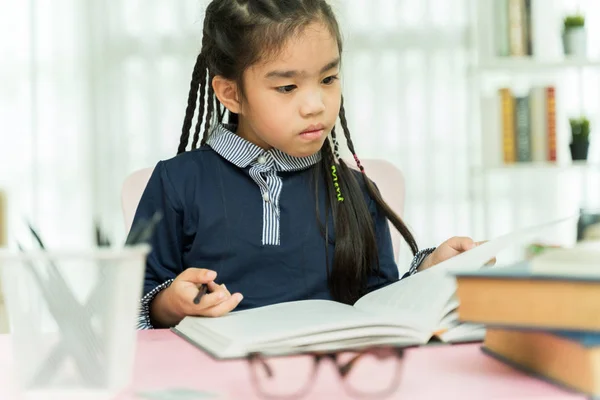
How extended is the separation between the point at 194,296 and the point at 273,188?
0.47m

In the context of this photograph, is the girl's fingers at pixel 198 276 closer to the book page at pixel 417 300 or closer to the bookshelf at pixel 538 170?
the book page at pixel 417 300

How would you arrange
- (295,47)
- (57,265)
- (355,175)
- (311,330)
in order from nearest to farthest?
(57,265) → (311,330) → (295,47) → (355,175)

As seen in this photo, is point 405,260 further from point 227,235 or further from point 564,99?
point 227,235

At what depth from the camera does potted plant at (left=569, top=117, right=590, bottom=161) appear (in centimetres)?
339

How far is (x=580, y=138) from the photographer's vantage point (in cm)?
339

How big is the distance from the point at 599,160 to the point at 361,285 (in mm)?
2653

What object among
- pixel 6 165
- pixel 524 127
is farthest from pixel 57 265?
pixel 6 165

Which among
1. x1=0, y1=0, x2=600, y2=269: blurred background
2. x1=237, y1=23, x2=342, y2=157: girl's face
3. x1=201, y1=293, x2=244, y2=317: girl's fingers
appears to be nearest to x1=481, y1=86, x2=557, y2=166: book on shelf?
x1=0, y1=0, x2=600, y2=269: blurred background

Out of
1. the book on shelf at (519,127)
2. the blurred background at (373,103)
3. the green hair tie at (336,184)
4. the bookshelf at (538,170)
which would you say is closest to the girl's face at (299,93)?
the green hair tie at (336,184)

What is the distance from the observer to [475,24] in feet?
12.7

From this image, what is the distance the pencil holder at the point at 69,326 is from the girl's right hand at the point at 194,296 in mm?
354

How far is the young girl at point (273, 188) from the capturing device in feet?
4.33

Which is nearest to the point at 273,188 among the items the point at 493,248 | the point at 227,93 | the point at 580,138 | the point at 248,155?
the point at 248,155

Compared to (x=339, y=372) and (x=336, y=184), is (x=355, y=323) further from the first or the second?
(x=336, y=184)
